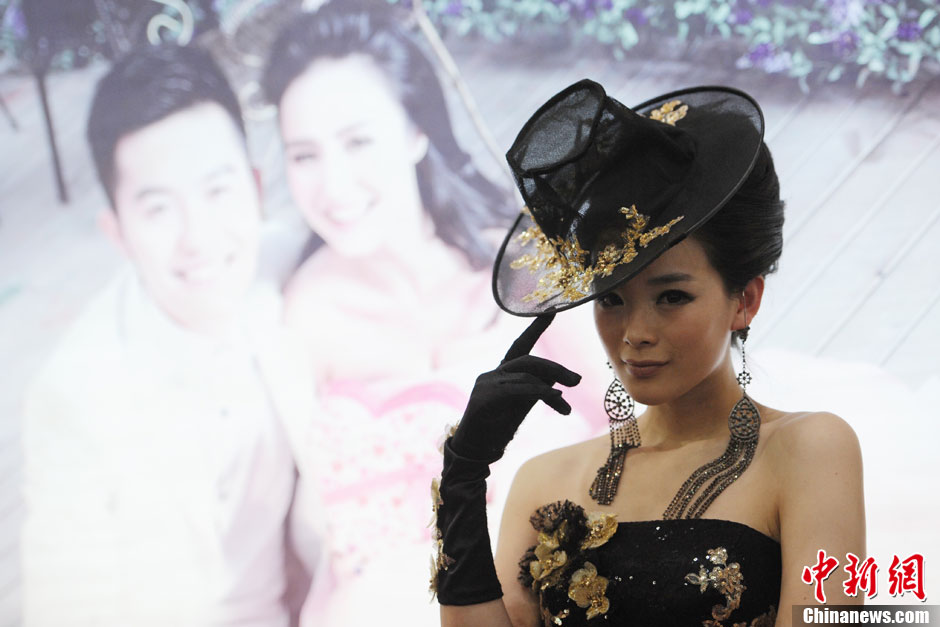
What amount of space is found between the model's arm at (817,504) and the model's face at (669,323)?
14 cm

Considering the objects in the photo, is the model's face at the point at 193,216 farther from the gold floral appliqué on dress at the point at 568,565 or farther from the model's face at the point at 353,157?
the gold floral appliqué on dress at the point at 568,565

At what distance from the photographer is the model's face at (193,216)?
2.24 meters

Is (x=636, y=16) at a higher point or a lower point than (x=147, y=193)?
higher

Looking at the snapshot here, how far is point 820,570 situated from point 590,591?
0.28m

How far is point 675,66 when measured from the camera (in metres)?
2.14

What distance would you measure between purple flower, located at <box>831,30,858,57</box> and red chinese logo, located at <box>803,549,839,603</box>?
1359 millimetres

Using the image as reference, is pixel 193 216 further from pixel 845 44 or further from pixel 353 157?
pixel 845 44

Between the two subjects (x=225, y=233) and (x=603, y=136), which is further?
(x=225, y=233)

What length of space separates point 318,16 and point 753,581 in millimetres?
1655

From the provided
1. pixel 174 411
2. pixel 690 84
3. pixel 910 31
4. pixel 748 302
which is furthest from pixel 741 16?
pixel 174 411

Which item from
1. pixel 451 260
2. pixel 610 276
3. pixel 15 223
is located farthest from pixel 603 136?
pixel 15 223

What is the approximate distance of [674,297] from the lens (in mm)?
1143

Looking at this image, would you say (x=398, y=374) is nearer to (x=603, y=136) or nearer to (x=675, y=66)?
(x=675, y=66)

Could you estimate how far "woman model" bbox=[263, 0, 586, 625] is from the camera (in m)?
2.05
